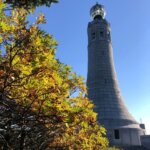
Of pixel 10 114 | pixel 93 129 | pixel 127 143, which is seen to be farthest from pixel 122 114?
pixel 10 114

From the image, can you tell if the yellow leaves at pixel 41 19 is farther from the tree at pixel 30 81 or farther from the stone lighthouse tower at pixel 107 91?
the stone lighthouse tower at pixel 107 91

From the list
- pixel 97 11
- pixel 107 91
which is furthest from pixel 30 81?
pixel 97 11

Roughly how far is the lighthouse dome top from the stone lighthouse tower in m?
8.70

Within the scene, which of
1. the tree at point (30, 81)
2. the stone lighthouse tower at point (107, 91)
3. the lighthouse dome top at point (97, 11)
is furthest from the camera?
the lighthouse dome top at point (97, 11)

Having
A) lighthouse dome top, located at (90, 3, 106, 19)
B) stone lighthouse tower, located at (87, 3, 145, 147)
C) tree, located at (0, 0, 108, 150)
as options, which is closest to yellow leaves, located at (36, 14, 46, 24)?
tree, located at (0, 0, 108, 150)

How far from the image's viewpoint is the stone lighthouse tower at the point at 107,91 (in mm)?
60250

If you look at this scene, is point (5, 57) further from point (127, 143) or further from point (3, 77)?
point (127, 143)

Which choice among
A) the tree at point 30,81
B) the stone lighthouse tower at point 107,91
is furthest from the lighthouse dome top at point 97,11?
the tree at point 30,81

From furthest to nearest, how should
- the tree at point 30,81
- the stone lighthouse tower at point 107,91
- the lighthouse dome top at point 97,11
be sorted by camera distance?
the lighthouse dome top at point 97,11 < the stone lighthouse tower at point 107,91 < the tree at point 30,81

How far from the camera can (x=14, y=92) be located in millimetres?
7574

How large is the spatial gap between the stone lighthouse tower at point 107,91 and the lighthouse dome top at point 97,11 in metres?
8.70

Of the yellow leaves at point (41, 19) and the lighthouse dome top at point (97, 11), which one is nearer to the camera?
the yellow leaves at point (41, 19)

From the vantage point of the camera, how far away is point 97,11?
84.2 meters

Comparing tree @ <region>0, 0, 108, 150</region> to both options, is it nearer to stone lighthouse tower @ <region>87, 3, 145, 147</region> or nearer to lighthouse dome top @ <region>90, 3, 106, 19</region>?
stone lighthouse tower @ <region>87, 3, 145, 147</region>
